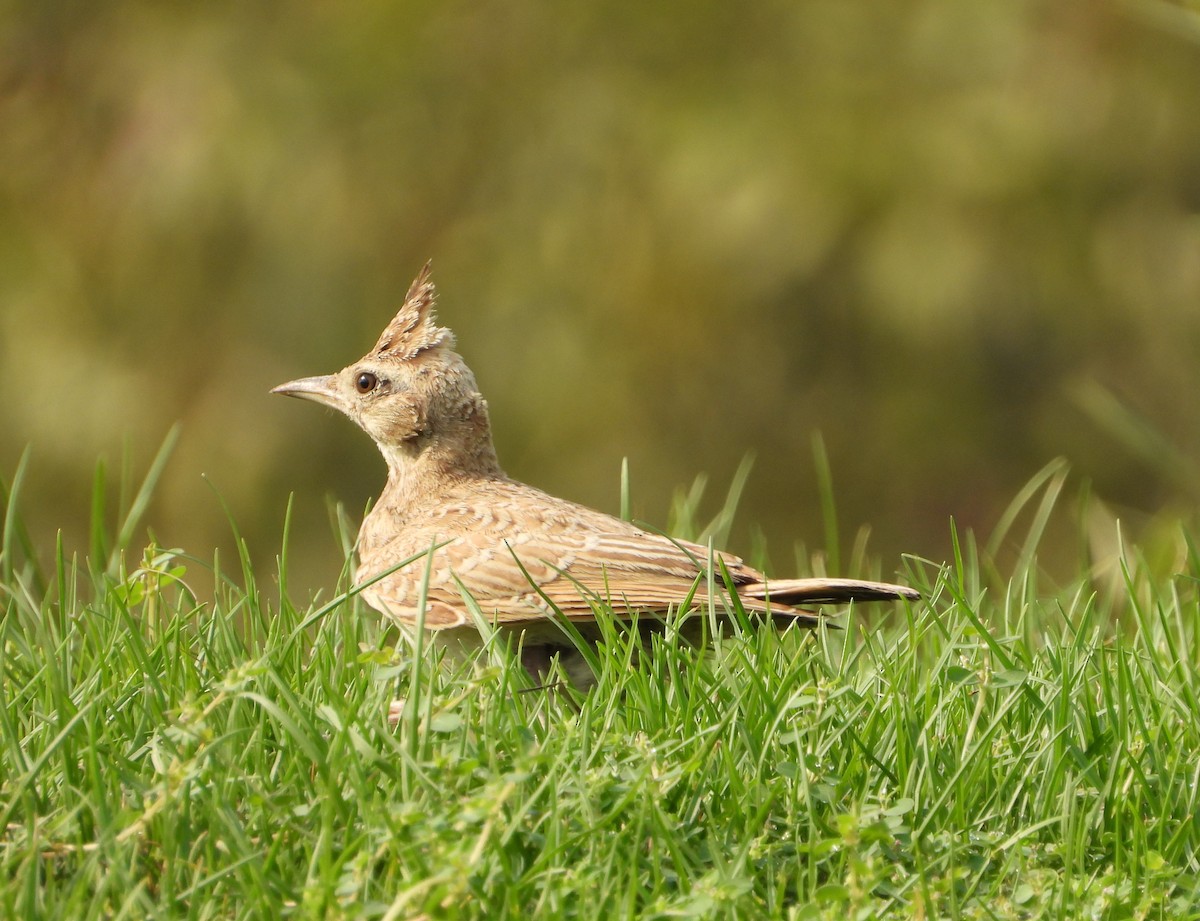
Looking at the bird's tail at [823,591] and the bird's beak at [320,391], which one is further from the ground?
the bird's beak at [320,391]

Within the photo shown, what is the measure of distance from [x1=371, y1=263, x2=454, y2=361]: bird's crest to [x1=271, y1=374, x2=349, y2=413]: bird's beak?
0.22 metres

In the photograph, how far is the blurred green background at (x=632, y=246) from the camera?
11.0 m

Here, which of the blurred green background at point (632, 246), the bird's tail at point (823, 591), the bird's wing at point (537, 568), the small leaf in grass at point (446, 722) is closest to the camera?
the small leaf in grass at point (446, 722)

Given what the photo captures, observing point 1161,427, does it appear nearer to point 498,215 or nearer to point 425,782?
point 498,215

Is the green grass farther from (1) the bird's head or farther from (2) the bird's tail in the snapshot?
(1) the bird's head

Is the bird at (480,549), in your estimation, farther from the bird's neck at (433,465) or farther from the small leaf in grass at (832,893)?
the small leaf in grass at (832,893)

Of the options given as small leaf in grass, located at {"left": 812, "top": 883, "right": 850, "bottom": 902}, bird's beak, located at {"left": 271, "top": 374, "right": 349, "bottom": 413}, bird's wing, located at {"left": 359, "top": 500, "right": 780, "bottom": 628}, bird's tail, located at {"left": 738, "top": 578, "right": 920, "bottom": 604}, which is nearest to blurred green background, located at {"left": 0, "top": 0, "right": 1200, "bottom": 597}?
bird's beak, located at {"left": 271, "top": 374, "right": 349, "bottom": 413}

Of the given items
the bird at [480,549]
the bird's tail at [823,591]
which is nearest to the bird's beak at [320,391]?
the bird at [480,549]

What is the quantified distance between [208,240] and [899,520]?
16.9ft

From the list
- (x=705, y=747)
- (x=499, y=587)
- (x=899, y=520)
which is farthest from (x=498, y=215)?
(x=705, y=747)

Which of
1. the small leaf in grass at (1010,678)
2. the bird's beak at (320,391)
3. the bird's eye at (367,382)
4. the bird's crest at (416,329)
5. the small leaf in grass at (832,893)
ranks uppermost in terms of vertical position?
the bird's crest at (416,329)

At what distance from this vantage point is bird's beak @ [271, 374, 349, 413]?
6152 mm

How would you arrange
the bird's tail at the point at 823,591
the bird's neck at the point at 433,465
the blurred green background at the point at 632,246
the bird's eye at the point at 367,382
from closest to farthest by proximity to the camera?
1. the bird's tail at the point at 823,591
2. the bird's neck at the point at 433,465
3. the bird's eye at the point at 367,382
4. the blurred green background at the point at 632,246

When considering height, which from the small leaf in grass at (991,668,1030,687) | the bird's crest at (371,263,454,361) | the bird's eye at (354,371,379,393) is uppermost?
the bird's crest at (371,263,454,361)
